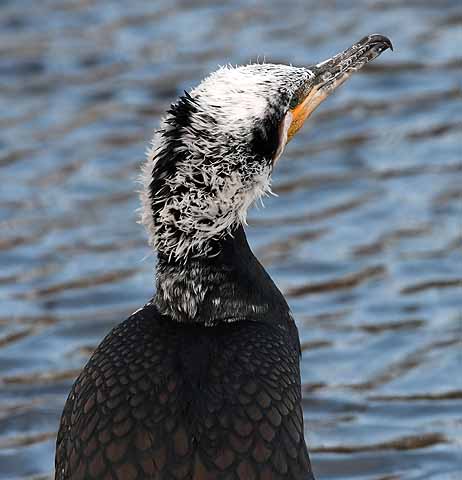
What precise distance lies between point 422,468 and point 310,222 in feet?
9.17

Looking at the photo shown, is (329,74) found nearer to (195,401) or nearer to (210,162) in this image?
(210,162)

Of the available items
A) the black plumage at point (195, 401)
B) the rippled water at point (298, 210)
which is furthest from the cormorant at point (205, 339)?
the rippled water at point (298, 210)

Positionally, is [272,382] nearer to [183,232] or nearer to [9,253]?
[183,232]

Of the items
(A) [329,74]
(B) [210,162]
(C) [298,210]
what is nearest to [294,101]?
(A) [329,74]

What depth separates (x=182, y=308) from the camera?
19.7 ft

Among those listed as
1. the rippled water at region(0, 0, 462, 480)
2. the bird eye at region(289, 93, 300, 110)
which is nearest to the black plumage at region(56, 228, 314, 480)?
the bird eye at region(289, 93, 300, 110)

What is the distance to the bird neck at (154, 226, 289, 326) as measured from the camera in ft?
19.7

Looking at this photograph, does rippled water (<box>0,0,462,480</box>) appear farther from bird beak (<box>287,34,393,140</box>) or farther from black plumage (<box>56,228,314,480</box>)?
bird beak (<box>287,34,393,140</box>)

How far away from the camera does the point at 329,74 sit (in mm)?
6539

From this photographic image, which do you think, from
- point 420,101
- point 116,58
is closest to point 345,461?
point 420,101

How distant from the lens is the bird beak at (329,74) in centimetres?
638

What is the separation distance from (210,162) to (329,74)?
2.98ft

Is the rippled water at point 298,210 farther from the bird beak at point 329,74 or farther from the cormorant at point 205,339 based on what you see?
the bird beak at point 329,74

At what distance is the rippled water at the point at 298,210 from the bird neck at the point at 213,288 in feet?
6.39
